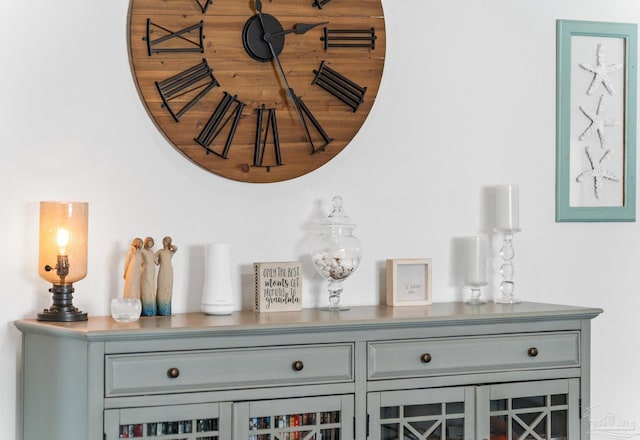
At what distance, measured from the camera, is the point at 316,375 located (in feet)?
9.36

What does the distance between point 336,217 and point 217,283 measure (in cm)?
50

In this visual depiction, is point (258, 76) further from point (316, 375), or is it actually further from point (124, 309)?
point (316, 375)

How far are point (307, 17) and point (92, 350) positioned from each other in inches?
53.9

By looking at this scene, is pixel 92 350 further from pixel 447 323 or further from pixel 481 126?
pixel 481 126

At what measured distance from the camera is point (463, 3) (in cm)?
352

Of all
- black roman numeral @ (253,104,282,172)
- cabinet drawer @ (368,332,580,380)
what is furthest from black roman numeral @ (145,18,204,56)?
Answer: cabinet drawer @ (368,332,580,380)

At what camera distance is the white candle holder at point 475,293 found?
135 inches

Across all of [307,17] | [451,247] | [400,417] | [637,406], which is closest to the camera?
[400,417]

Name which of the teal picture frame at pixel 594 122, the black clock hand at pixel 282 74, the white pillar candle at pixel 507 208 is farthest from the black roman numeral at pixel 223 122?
the teal picture frame at pixel 594 122

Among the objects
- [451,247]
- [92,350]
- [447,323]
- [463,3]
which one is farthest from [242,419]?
[463,3]

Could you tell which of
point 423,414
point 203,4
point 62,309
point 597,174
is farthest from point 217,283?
point 597,174

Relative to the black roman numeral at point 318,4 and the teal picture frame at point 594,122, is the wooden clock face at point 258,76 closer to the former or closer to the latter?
the black roman numeral at point 318,4

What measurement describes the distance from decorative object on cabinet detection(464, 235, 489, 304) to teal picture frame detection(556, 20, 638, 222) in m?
0.41

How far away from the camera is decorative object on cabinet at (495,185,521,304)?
3.45 metres
